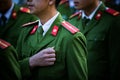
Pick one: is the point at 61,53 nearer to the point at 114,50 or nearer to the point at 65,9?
the point at 114,50

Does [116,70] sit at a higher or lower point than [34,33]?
lower

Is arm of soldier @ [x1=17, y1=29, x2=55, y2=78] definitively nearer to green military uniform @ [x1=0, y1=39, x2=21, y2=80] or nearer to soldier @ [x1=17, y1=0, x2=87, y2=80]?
soldier @ [x1=17, y1=0, x2=87, y2=80]

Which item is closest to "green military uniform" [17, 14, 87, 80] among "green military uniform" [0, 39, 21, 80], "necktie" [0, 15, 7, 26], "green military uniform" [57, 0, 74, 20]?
"green military uniform" [0, 39, 21, 80]

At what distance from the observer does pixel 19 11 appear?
17.6 ft

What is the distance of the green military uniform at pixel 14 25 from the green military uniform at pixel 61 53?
1.37 metres

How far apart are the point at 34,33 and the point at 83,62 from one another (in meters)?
0.57

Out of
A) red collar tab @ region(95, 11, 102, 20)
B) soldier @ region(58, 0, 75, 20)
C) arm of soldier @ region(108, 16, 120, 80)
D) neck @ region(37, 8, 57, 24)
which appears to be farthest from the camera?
soldier @ region(58, 0, 75, 20)

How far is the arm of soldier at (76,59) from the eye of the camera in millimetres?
3555

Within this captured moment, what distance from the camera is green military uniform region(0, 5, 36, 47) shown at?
514cm

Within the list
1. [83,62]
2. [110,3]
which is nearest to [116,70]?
[83,62]

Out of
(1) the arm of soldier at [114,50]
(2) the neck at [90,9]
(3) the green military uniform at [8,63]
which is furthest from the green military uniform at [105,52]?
(3) the green military uniform at [8,63]

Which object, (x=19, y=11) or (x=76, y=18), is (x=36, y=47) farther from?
(x=19, y=11)

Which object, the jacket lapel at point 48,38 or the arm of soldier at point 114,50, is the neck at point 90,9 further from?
the jacket lapel at point 48,38

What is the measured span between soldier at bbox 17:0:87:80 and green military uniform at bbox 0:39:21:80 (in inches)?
13.0
